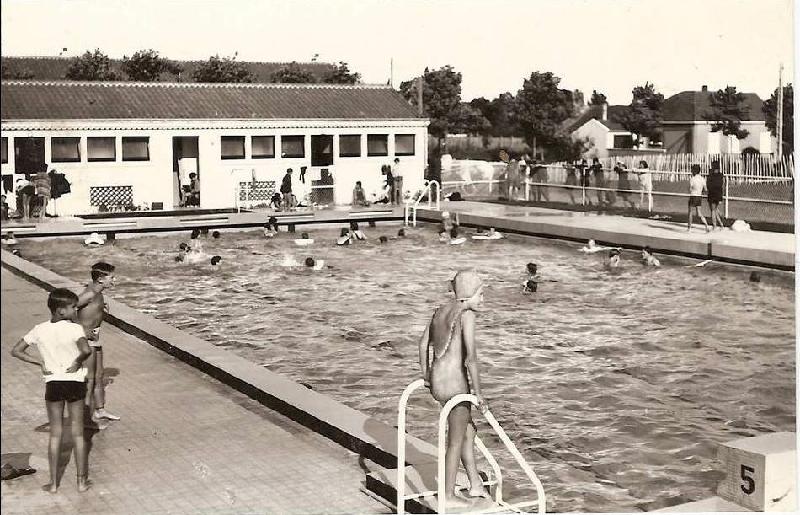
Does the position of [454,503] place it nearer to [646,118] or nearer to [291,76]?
[646,118]

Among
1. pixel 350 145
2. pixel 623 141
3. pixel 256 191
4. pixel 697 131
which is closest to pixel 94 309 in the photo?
pixel 256 191

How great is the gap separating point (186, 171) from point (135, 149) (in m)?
2.04

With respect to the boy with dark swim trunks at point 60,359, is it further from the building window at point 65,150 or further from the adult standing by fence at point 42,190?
the building window at point 65,150

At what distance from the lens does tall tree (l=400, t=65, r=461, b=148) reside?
2984 cm

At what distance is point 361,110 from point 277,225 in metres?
9.31

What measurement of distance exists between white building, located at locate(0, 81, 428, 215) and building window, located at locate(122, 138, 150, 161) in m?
0.03

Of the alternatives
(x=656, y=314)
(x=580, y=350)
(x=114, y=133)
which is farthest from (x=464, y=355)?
(x=114, y=133)

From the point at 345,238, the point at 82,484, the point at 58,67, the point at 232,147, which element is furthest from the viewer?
the point at 232,147

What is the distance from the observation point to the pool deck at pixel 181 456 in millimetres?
6945

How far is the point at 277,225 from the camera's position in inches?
1019

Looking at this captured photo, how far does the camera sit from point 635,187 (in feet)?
100

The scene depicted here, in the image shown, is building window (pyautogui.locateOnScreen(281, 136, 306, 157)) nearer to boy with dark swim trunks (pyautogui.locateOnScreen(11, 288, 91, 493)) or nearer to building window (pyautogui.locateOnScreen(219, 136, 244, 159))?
building window (pyautogui.locateOnScreen(219, 136, 244, 159))

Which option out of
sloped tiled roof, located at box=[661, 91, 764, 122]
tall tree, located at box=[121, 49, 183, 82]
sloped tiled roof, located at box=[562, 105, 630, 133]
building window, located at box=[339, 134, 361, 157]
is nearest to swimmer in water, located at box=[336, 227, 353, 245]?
tall tree, located at box=[121, 49, 183, 82]

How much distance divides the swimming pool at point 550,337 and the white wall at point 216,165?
17.3ft
